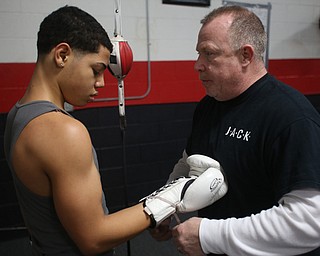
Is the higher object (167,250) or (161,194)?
(161,194)

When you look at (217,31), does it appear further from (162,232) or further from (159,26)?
(159,26)

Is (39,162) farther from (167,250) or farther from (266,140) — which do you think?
(167,250)

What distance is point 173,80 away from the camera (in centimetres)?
273

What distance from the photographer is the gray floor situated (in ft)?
7.48

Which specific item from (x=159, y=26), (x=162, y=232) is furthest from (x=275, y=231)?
(x=159, y=26)

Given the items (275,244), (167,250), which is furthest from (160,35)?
(275,244)

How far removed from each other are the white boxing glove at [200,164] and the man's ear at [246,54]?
1.22 feet

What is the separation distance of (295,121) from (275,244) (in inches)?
14.6

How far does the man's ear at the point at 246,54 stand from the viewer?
1078 millimetres

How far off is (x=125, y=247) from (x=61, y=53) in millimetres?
1854

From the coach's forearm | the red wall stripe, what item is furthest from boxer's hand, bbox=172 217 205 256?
the red wall stripe

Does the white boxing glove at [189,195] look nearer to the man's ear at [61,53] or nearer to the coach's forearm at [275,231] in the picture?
the coach's forearm at [275,231]

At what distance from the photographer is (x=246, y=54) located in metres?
1.09

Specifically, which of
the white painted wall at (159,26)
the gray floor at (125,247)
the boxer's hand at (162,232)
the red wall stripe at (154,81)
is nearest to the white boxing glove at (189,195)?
the boxer's hand at (162,232)
